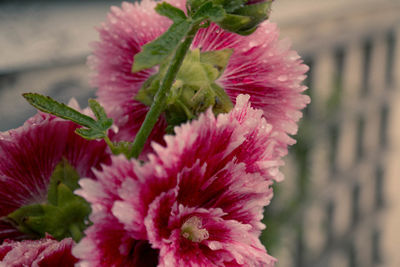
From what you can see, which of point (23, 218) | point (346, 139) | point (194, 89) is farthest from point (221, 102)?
point (346, 139)

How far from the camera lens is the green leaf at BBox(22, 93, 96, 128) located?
23 centimetres

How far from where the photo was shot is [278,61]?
27 centimetres

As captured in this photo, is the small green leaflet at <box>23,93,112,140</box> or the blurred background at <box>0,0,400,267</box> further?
the blurred background at <box>0,0,400,267</box>

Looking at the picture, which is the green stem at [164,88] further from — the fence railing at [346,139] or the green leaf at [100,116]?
the fence railing at [346,139]

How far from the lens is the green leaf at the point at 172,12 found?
0.72 ft

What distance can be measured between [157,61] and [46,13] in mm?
682

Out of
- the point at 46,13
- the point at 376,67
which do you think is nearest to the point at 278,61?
the point at 46,13

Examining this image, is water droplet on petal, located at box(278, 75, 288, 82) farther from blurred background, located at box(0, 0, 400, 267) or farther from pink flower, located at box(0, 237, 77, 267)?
blurred background, located at box(0, 0, 400, 267)

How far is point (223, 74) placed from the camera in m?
0.29

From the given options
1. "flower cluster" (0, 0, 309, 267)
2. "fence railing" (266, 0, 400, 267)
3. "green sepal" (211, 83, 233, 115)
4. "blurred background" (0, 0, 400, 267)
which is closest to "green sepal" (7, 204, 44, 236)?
"flower cluster" (0, 0, 309, 267)

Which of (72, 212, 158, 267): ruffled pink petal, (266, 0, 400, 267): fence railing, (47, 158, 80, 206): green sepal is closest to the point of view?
(72, 212, 158, 267): ruffled pink petal

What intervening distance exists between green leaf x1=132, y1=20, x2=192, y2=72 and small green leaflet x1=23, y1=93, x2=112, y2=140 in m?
0.05

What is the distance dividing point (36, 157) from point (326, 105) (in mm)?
2117

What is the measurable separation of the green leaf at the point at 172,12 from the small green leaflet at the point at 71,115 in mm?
55
